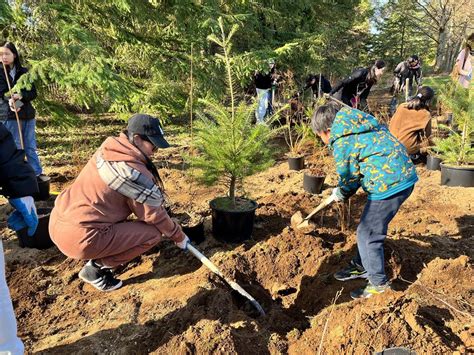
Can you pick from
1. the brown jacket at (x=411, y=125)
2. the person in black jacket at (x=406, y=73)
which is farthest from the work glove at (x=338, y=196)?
the person in black jacket at (x=406, y=73)

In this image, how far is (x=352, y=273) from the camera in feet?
10.8

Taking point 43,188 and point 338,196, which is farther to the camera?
point 43,188

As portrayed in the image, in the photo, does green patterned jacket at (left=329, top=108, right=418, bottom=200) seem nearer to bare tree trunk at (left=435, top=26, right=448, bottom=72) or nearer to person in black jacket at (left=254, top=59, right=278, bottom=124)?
person in black jacket at (left=254, top=59, right=278, bottom=124)

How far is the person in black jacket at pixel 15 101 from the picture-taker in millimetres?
4500

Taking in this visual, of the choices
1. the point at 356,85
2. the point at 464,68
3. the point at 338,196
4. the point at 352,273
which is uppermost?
the point at 464,68

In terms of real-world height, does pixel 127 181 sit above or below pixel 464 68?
below

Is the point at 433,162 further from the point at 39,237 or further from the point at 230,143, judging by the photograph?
the point at 39,237

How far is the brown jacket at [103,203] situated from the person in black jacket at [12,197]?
1.75 feet

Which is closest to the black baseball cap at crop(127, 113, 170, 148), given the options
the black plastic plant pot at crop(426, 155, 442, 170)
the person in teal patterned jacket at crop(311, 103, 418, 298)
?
the person in teal patterned jacket at crop(311, 103, 418, 298)

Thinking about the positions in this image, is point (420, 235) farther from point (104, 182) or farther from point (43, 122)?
point (43, 122)

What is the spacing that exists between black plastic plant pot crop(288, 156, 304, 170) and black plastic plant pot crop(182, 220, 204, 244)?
300 cm

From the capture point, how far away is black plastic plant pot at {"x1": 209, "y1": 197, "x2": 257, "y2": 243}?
3.71 metres

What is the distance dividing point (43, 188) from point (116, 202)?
2312 mm

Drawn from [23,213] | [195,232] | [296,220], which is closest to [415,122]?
[296,220]
